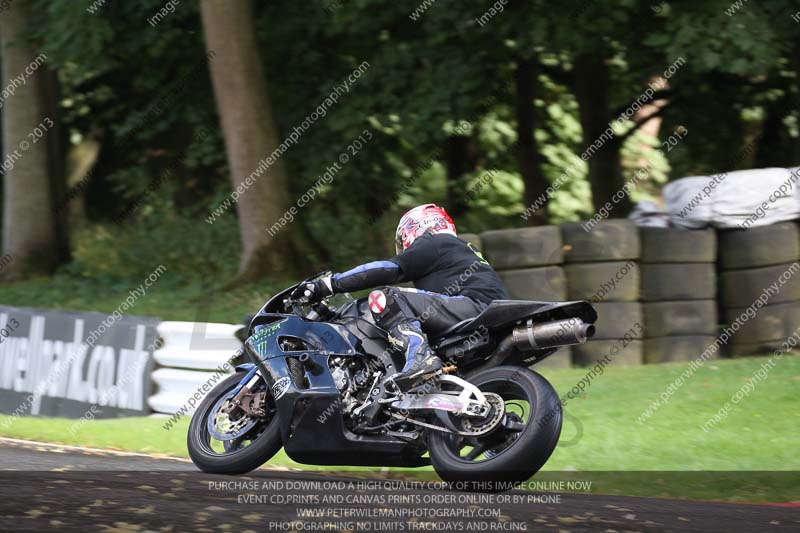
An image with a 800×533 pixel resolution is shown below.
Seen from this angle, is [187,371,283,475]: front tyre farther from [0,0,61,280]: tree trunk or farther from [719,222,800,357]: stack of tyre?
[0,0,61,280]: tree trunk

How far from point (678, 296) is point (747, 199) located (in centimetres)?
136

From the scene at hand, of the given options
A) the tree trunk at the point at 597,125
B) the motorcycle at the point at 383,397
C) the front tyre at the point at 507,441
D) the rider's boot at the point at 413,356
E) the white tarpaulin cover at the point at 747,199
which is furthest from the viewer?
the tree trunk at the point at 597,125

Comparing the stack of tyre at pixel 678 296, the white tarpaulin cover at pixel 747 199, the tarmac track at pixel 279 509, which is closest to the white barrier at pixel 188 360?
the tarmac track at pixel 279 509

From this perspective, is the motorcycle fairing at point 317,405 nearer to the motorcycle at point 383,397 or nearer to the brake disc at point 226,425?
the motorcycle at point 383,397

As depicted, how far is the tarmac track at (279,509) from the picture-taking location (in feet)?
19.6

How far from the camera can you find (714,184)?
13.2m

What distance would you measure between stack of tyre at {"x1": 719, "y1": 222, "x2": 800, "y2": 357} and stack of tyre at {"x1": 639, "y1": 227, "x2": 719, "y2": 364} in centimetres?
25

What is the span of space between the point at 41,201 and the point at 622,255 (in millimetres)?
11422

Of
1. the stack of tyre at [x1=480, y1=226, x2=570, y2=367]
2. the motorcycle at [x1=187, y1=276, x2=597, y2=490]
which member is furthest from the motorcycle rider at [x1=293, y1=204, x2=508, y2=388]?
the stack of tyre at [x1=480, y1=226, x2=570, y2=367]

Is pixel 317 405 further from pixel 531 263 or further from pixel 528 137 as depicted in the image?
pixel 528 137

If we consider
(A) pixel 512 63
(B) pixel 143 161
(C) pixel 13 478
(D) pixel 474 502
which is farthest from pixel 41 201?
(D) pixel 474 502

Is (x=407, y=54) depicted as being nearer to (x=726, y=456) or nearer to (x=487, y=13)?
(x=487, y=13)

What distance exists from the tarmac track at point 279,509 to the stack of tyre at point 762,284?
5670mm

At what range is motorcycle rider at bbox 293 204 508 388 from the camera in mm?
7500
